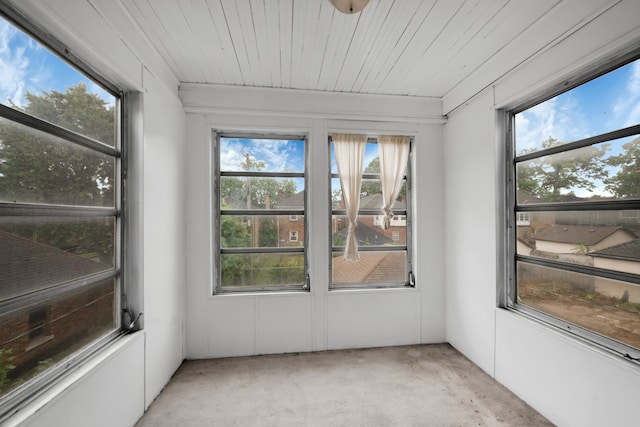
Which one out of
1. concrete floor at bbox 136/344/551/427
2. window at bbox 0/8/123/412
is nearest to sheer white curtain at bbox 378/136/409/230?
concrete floor at bbox 136/344/551/427

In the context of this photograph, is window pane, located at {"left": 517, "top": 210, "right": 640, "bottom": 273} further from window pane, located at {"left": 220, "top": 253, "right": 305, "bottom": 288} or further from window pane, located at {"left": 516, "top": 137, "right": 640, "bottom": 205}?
window pane, located at {"left": 220, "top": 253, "right": 305, "bottom": 288}

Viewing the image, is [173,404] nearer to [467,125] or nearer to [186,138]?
[186,138]

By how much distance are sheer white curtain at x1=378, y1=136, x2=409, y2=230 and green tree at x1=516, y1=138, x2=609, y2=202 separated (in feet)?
3.74

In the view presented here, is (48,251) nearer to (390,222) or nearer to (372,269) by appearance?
(372,269)

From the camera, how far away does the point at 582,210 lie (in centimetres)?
190

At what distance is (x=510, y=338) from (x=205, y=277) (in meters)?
2.84

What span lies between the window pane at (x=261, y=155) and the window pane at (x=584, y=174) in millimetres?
2130

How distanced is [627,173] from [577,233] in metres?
0.47

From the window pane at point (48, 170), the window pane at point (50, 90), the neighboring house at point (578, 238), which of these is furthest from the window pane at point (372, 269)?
the window pane at point (50, 90)

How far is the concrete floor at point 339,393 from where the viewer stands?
79.3 inches

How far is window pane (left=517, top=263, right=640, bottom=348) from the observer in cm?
164

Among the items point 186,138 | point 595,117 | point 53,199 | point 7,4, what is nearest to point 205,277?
point 186,138

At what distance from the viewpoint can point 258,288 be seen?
3.08m

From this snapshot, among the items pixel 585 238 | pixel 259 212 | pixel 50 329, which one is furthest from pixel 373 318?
pixel 50 329
